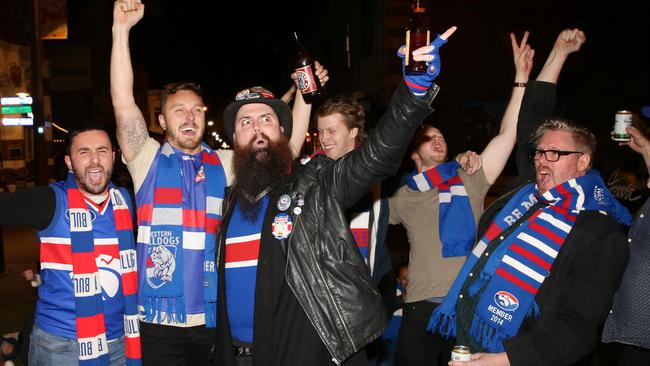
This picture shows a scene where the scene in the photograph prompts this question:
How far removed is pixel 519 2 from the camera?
16.7m

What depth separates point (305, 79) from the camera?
13.7 ft

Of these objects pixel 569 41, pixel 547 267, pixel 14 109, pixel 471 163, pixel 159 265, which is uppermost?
pixel 14 109

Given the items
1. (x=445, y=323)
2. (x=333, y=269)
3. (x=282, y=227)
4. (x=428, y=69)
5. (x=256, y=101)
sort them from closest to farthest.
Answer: (x=428, y=69) < (x=333, y=269) < (x=282, y=227) < (x=256, y=101) < (x=445, y=323)

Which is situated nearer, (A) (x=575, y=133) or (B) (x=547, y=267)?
(B) (x=547, y=267)

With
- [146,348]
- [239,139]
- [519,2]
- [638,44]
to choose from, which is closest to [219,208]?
[239,139]

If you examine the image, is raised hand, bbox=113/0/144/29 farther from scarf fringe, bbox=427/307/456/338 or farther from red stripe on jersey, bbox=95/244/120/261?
scarf fringe, bbox=427/307/456/338

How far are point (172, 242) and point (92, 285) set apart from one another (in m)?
0.54

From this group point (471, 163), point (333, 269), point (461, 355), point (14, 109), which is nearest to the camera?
point (461, 355)

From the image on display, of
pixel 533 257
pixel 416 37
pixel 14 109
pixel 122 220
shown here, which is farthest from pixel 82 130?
pixel 14 109

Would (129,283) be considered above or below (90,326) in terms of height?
above

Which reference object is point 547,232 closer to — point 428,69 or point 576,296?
point 576,296

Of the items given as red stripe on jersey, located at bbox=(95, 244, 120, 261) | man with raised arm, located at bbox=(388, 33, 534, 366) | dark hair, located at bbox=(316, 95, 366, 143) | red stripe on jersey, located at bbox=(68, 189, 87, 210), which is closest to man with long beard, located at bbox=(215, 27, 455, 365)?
red stripe on jersey, located at bbox=(95, 244, 120, 261)

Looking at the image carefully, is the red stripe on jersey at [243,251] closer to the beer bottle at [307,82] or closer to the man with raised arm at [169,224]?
the man with raised arm at [169,224]

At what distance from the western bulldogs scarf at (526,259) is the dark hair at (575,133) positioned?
0.54 feet
